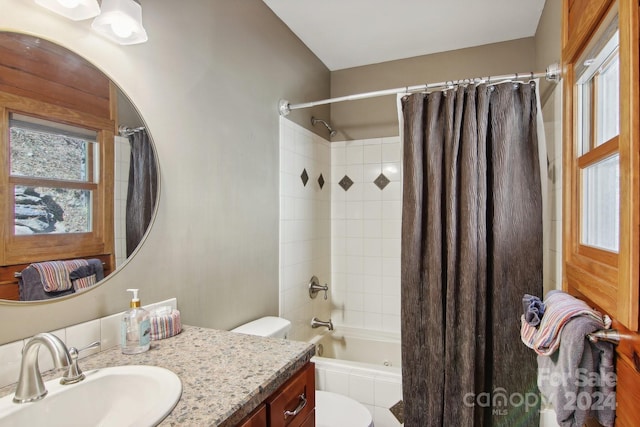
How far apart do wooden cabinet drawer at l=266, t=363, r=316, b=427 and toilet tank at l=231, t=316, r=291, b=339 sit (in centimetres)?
67

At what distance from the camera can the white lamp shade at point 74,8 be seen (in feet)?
3.25

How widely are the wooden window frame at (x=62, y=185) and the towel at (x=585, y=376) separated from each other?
143 cm

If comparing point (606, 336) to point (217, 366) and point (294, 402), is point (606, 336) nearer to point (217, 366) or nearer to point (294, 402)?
point (294, 402)

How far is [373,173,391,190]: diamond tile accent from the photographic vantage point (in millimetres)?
2914

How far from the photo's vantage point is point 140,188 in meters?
1.25

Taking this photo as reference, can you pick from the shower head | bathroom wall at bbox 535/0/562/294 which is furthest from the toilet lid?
the shower head

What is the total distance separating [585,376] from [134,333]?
1.32 meters

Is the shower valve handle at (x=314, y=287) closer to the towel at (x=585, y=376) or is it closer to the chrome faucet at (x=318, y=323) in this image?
the chrome faucet at (x=318, y=323)

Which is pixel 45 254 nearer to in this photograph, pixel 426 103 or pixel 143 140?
pixel 143 140

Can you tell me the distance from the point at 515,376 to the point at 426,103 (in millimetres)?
1473

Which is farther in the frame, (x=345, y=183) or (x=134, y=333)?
(x=345, y=183)

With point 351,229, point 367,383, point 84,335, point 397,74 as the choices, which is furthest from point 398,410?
point 397,74

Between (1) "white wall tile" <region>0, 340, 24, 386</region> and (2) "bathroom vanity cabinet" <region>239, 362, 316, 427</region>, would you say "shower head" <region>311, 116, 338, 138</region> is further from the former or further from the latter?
(1) "white wall tile" <region>0, 340, 24, 386</region>

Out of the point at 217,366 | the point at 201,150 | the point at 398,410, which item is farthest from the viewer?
the point at 398,410
